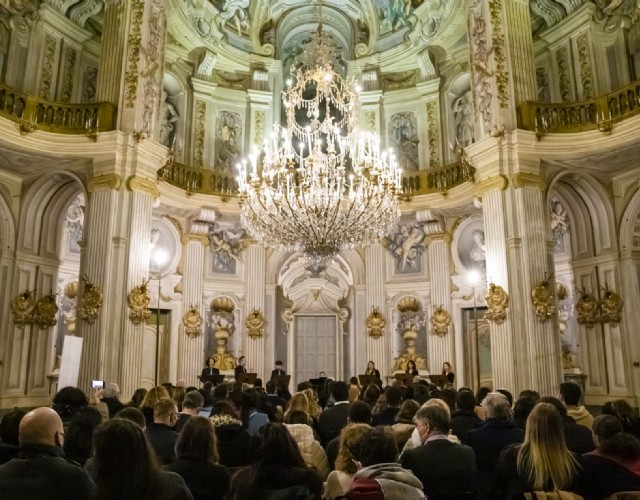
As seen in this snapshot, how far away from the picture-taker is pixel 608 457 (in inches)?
141

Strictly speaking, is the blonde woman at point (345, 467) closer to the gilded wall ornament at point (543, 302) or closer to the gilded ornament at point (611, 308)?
the gilded wall ornament at point (543, 302)

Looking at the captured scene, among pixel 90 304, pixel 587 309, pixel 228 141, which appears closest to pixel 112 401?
pixel 90 304

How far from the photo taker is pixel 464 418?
5.91m

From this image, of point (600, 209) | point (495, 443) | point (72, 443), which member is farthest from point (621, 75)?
point (72, 443)

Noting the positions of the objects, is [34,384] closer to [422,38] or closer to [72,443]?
[72,443]

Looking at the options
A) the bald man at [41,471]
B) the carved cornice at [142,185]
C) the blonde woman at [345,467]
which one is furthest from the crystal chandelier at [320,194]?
the bald man at [41,471]

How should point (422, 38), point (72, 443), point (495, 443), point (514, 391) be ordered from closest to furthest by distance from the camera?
point (72, 443) < point (495, 443) < point (514, 391) < point (422, 38)

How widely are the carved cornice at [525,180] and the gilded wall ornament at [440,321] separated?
18.0 feet

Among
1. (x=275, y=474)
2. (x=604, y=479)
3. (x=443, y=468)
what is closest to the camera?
(x=275, y=474)

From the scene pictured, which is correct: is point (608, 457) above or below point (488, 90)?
below

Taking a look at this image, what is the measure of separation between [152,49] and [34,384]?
369 inches

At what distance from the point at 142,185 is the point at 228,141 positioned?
20.6ft

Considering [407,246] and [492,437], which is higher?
[407,246]

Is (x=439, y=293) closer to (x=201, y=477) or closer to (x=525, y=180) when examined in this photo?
(x=525, y=180)
